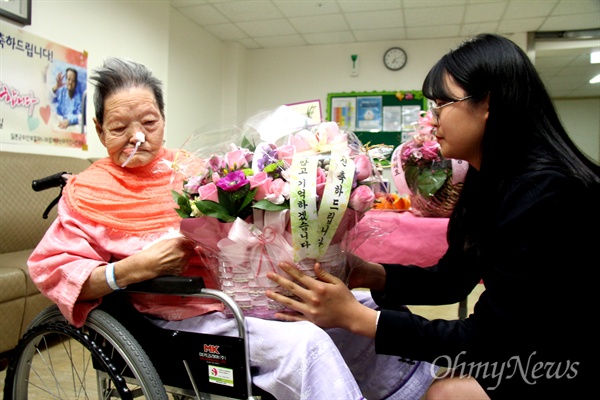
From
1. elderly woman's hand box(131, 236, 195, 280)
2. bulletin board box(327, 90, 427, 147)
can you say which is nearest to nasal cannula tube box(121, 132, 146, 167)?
elderly woman's hand box(131, 236, 195, 280)

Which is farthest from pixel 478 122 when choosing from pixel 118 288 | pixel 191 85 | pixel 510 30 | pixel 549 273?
pixel 510 30

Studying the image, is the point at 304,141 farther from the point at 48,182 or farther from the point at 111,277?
the point at 48,182

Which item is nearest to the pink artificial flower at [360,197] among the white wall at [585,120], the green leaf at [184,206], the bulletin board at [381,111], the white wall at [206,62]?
the green leaf at [184,206]

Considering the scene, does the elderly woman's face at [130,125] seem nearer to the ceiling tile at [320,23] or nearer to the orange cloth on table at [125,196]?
the orange cloth on table at [125,196]

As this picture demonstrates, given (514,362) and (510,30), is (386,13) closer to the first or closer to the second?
(510,30)

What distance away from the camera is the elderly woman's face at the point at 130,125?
1.37 m

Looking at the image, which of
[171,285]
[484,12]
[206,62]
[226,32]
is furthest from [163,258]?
[226,32]

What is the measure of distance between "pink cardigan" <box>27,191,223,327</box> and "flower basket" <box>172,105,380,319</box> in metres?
0.20

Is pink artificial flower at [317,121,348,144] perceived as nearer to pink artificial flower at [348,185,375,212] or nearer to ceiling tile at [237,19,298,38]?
pink artificial flower at [348,185,375,212]

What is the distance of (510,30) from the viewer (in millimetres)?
5824

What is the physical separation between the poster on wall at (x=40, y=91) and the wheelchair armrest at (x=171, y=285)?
2.67 meters

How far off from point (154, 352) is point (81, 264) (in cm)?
29

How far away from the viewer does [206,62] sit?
6.14 meters

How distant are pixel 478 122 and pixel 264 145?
466 mm
